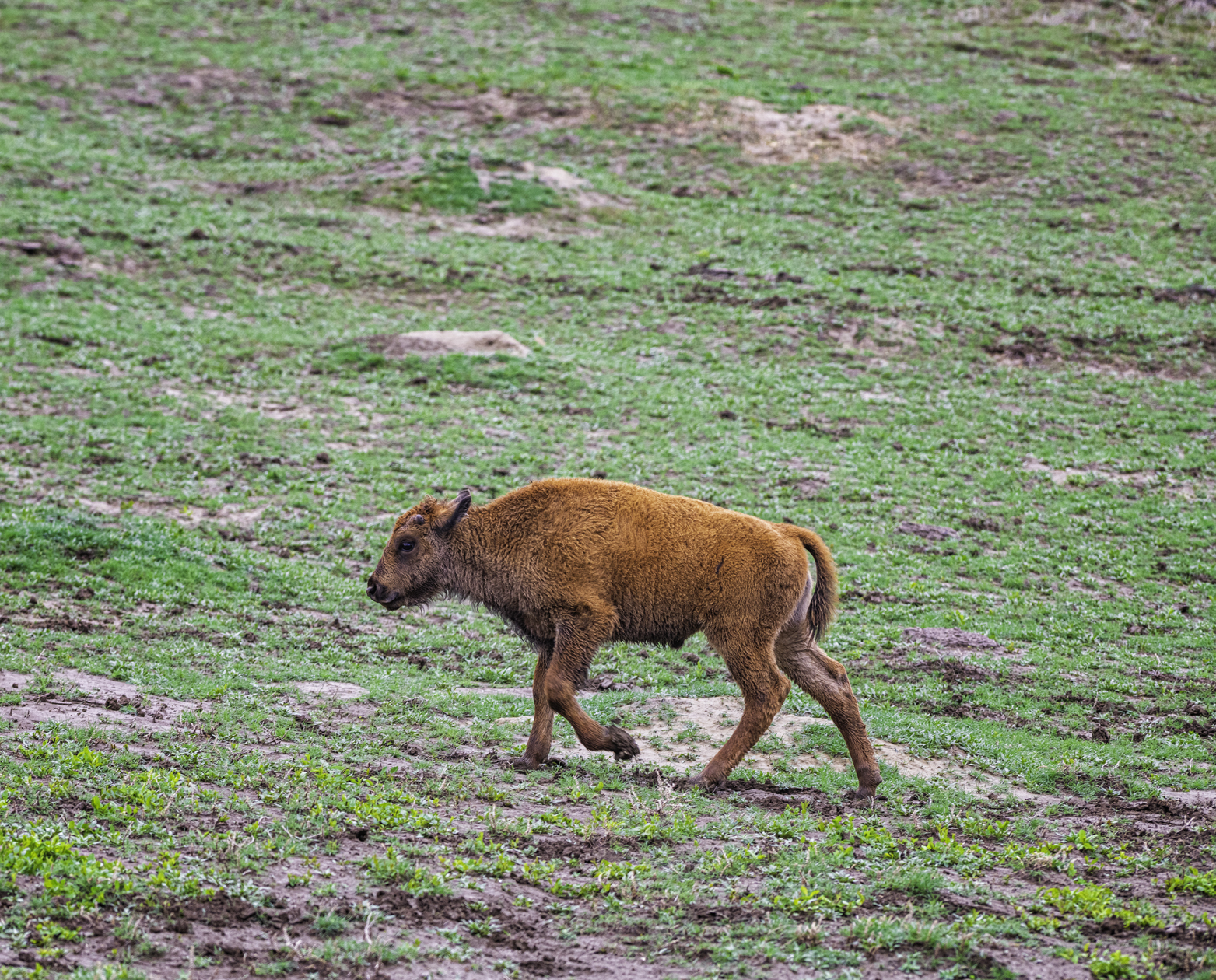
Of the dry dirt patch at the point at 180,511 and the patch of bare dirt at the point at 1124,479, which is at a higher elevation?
the patch of bare dirt at the point at 1124,479

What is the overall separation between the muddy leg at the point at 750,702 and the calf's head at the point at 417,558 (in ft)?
9.19

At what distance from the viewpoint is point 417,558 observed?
1014 centimetres

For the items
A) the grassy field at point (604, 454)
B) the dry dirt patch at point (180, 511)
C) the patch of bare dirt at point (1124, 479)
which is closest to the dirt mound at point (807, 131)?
the grassy field at point (604, 454)

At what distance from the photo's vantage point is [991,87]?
112ft

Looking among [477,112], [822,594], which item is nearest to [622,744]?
[822,594]

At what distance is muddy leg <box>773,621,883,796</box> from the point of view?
8906mm

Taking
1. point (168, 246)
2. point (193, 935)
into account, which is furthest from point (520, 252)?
point (193, 935)

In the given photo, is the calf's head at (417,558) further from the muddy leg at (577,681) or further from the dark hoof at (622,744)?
the dark hoof at (622,744)

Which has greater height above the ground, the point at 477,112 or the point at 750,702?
the point at 477,112

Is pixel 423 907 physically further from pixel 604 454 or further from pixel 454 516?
pixel 604 454

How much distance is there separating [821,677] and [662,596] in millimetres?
1480

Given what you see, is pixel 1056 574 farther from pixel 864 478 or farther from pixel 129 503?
pixel 129 503

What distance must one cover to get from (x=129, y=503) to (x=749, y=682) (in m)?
10.1

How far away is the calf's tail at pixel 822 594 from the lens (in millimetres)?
9297
